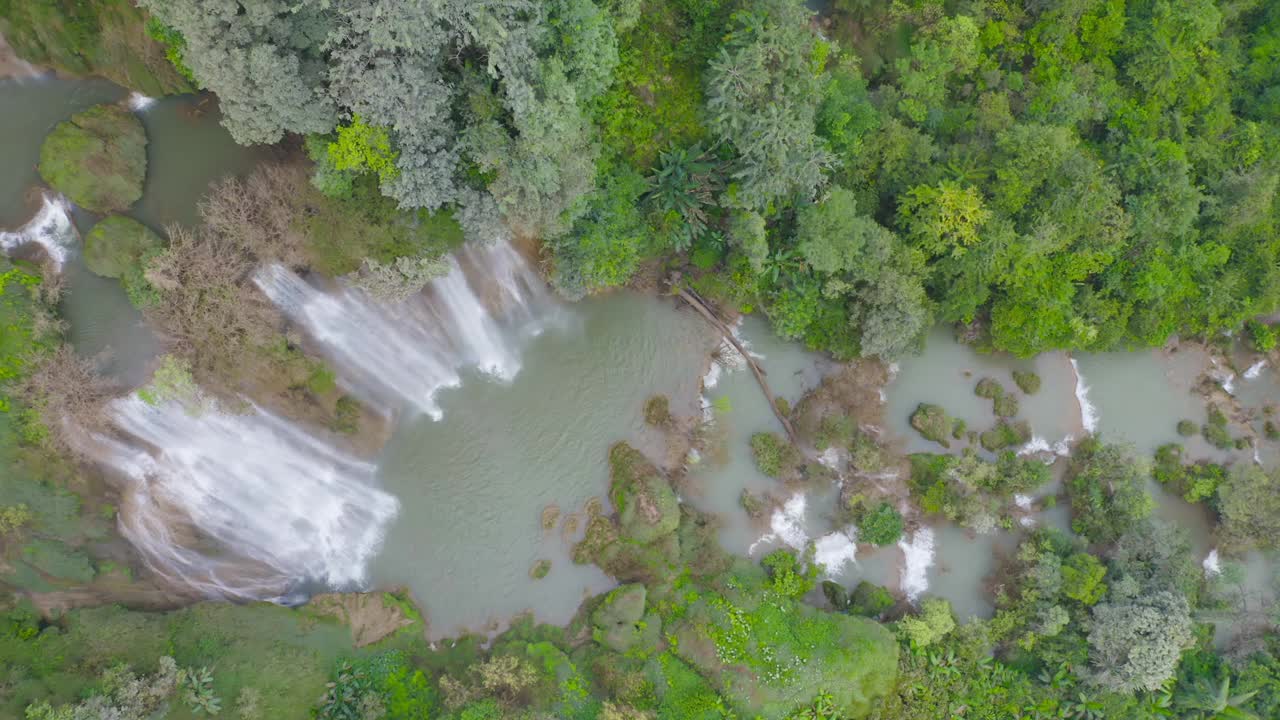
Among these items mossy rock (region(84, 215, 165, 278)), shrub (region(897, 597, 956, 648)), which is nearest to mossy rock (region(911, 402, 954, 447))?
shrub (region(897, 597, 956, 648))

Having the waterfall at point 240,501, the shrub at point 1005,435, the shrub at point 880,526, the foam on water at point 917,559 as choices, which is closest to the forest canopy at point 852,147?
the shrub at point 1005,435

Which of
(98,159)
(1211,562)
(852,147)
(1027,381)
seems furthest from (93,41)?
(1211,562)

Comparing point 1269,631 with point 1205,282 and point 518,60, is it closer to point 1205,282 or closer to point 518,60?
point 1205,282

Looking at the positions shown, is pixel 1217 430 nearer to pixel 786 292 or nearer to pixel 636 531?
pixel 786 292

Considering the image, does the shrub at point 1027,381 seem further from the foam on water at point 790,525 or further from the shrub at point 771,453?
the foam on water at point 790,525

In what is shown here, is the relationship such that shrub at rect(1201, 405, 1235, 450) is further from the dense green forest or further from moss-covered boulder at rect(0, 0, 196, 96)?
moss-covered boulder at rect(0, 0, 196, 96)
